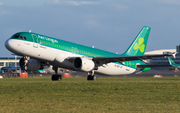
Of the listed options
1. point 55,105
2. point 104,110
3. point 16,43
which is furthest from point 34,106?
point 16,43

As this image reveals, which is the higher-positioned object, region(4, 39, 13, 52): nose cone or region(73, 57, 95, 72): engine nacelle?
region(4, 39, 13, 52): nose cone

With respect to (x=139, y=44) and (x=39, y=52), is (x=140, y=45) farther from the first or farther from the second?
(x=39, y=52)

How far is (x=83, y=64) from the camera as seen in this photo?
34312 mm

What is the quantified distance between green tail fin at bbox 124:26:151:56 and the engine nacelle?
36.3 feet

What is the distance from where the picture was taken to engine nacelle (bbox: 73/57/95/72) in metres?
34.3

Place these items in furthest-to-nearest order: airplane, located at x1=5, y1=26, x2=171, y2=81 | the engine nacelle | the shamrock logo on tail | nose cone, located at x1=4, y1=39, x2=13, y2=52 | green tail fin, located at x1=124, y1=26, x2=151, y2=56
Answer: the shamrock logo on tail, green tail fin, located at x1=124, y1=26, x2=151, y2=56, the engine nacelle, airplane, located at x1=5, y1=26, x2=171, y2=81, nose cone, located at x1=4, y1=39, x2=13, y2=52

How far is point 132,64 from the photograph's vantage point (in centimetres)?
4441

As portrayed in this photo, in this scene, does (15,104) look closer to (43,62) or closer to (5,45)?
(5,45)

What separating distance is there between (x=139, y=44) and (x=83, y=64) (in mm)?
14722

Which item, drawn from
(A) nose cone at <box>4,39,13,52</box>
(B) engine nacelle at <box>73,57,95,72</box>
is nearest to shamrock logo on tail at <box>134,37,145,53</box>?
(B) engine nacelle at <box>73,57,95,72</box>

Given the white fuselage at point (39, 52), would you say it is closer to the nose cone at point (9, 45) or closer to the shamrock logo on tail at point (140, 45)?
the nose cone at point (9, 45)

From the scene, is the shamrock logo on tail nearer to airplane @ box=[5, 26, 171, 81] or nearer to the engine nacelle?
airplane @ box=[5, 26, 171, 81]

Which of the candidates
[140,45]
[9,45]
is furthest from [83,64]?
[140,45]

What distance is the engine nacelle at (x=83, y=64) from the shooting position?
113 feet
